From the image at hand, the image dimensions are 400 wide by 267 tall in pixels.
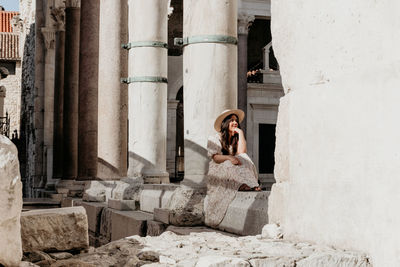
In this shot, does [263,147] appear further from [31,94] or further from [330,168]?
[330,168]

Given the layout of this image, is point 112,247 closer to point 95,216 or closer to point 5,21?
point 95,216

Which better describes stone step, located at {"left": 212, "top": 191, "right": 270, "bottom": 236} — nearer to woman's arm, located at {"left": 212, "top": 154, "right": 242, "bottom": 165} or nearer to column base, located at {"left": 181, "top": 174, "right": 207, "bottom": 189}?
woman's arm, located at {"left": 212, "top": 154, "right": 242, "bottom": 165}

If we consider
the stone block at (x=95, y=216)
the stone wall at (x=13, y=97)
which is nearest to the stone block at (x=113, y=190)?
→ the stone block at (x=95, y=216)

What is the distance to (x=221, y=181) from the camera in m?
6.31

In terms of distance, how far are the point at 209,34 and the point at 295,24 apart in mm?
3145

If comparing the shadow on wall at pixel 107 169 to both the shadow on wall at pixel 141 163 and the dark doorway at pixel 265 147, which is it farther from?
the dark doorway at pixel 265 147

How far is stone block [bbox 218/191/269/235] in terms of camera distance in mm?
5168

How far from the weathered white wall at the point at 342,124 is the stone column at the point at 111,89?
25.9 ft

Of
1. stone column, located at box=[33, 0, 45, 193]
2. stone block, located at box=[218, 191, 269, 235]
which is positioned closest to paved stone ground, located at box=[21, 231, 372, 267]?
stone block, located at box=[218, 191, 269, 235]

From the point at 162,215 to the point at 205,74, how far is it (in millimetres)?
1575

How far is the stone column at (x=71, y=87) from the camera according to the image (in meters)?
15.6

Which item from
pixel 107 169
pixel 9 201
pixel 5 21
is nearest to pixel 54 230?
pixel 9 201

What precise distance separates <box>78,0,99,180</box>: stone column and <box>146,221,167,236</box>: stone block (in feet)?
19.4

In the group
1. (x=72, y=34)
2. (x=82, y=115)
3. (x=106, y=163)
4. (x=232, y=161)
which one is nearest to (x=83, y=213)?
(x=232, y=161)
